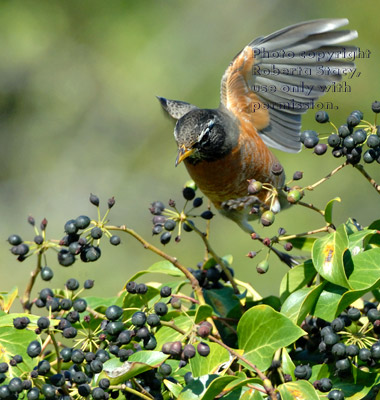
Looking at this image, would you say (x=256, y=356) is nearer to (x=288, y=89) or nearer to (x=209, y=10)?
(x=288, y=89)

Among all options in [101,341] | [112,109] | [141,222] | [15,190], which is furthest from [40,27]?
[101,341]

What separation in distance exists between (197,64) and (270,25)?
0.70 metres

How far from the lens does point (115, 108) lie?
595 centimetres

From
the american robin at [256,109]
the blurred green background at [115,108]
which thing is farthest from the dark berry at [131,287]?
the blurred green background at [115,108]

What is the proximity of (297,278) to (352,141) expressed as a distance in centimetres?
34

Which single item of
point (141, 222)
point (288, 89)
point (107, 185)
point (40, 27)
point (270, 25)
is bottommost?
point (141, 222)

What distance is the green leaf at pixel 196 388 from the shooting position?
1.25 metres

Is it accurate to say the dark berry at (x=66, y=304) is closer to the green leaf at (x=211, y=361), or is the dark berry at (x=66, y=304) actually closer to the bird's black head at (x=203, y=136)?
the green leaf at (x=211, y=361)

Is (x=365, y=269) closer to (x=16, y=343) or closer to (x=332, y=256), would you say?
(x=332, y=256)

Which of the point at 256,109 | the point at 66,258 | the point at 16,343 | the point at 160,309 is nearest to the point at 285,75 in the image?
the point at 256,109

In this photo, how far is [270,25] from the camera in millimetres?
5430

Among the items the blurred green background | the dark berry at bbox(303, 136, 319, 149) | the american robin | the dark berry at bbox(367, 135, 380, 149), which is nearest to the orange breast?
the american robin

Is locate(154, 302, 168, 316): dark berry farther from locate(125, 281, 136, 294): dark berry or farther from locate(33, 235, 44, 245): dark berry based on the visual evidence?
locate(33, 235, 44, 245): dark berry

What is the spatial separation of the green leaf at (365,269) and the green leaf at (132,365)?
419mm
